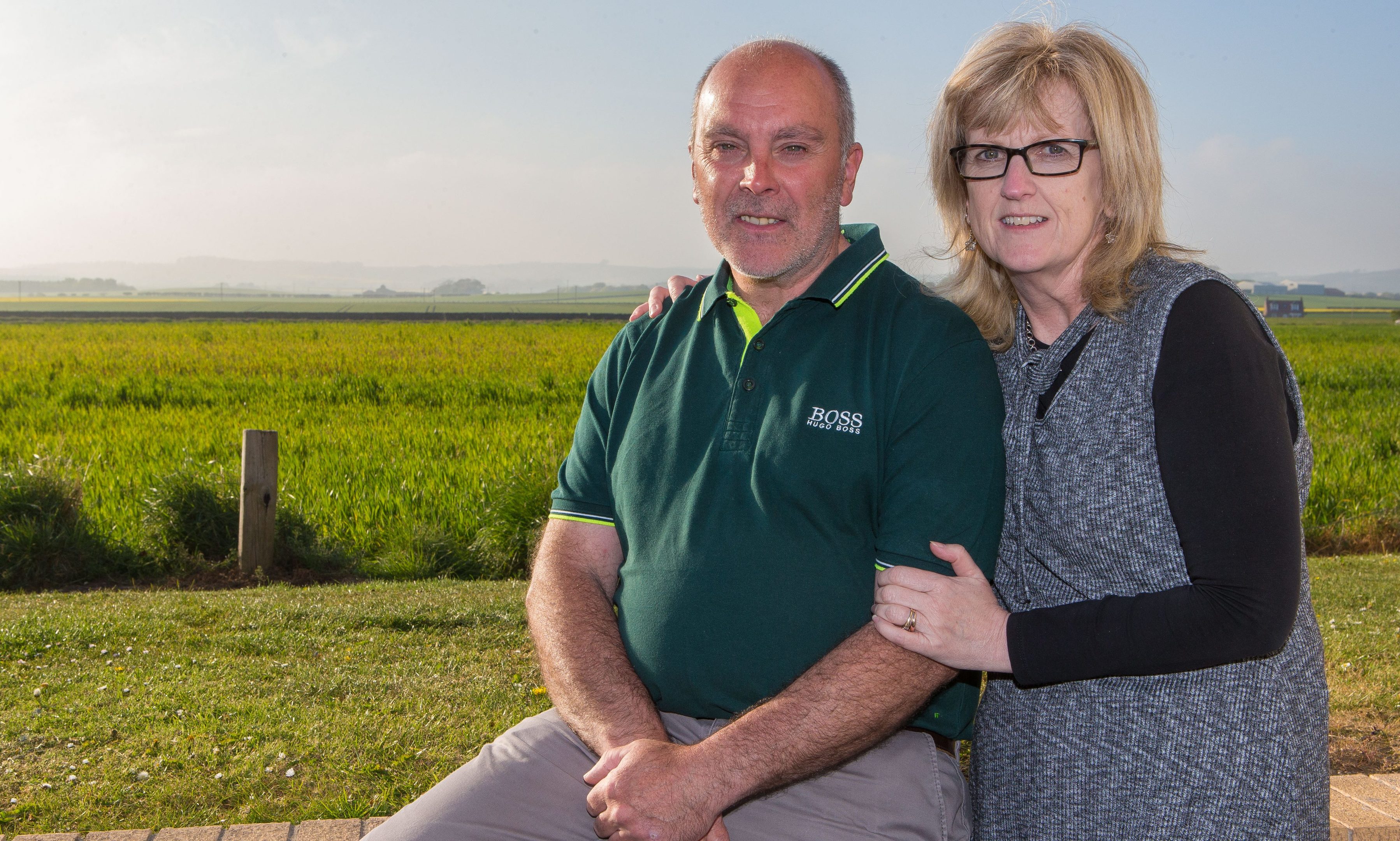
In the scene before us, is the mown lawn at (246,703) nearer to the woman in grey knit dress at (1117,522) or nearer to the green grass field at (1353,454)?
the woman in grey knit dress at (1117,522)

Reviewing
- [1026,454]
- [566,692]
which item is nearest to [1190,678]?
[1026,454]

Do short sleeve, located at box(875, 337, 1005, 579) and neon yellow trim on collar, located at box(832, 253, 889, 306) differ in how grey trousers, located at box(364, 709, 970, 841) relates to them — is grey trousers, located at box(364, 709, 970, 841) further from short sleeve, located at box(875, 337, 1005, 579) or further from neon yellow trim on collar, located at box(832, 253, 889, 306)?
neon yellow trim on collar, located at box(832, 253, 889, 306)

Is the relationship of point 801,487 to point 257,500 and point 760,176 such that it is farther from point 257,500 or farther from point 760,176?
point 257,500

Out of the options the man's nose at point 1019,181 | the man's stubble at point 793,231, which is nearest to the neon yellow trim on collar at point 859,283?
the man's stubble at point 793,231

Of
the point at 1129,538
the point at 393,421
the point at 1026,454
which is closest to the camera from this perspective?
the point at 1129,538

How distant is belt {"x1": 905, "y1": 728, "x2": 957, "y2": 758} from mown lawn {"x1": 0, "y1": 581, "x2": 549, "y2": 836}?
1.71m

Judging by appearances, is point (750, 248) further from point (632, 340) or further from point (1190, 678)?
point (1190, 678)

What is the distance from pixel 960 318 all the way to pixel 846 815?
1077 millimetres

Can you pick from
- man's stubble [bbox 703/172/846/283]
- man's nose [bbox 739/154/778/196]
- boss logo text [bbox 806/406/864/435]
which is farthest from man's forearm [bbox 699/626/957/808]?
man's nose [bbox 739/154/778/196]

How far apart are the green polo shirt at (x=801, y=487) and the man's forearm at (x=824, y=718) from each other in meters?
0.12

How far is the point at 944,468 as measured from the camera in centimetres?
212

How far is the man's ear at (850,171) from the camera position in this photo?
8.52 feet

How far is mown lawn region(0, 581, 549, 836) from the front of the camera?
3.15 meters

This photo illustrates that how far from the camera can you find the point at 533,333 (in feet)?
130
